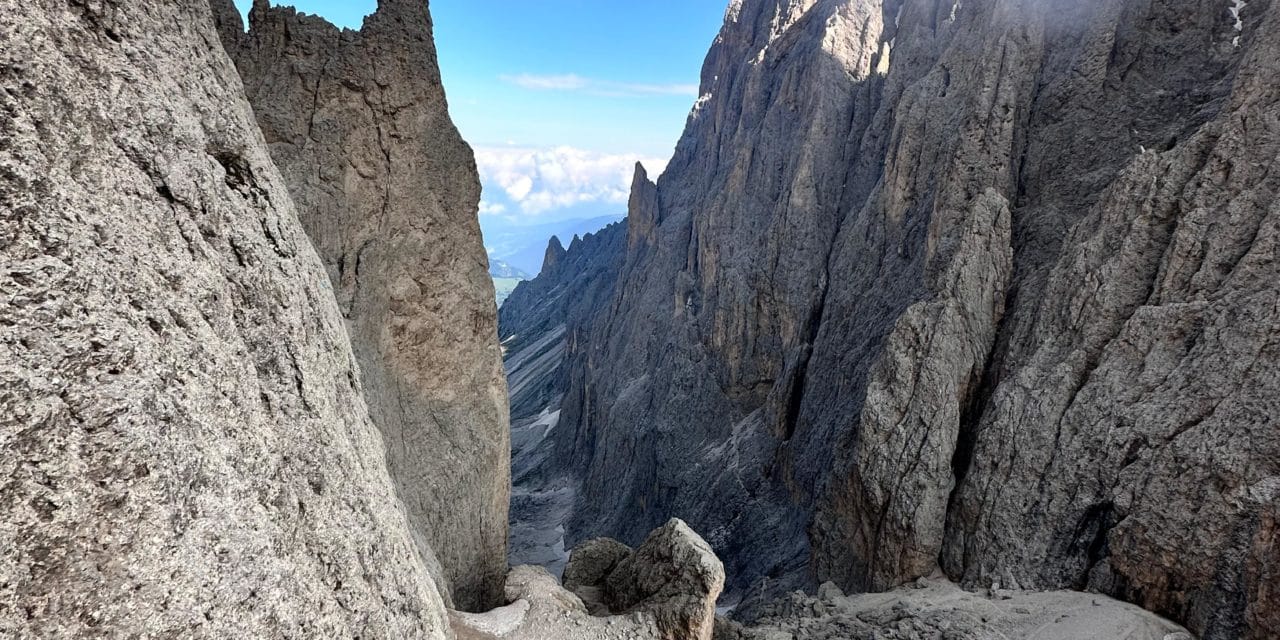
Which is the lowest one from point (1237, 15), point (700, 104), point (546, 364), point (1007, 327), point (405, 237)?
point (546, 364)

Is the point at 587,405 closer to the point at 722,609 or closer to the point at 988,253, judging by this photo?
the point at 722,609

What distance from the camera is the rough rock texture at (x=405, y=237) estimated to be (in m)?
15.2

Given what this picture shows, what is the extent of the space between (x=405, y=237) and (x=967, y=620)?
19977mm

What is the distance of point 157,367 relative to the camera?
5.70m

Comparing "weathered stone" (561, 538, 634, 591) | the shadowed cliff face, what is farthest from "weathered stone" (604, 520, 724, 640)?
the shadowed cliff face

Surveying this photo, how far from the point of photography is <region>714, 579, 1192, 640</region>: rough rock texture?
656 inches

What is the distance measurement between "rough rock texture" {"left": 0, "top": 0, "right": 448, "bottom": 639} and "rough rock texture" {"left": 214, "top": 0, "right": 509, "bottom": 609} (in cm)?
682

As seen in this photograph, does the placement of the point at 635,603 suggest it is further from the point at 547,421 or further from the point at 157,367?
the point at 547,421

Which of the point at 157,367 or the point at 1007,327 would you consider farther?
the point at 1007,327

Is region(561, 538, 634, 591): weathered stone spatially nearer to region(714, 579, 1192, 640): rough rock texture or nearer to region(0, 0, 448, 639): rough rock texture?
region(714, 579, 1192, 640): rough rock texture

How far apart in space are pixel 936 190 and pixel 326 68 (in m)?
29.2

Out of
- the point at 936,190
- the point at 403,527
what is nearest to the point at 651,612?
the point at 403,527

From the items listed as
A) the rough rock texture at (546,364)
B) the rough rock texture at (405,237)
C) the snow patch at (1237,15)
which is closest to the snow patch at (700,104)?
the rough rock texture at (546,364)

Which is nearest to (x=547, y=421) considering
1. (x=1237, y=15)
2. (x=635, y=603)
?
(x=635, y=603)
